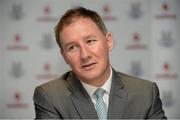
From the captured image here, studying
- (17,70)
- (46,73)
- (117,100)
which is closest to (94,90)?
(117,100)

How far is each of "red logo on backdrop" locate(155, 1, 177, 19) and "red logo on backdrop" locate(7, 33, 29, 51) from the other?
4.09ft

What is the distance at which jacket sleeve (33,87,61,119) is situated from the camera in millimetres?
1585

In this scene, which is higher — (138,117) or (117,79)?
(117,79)

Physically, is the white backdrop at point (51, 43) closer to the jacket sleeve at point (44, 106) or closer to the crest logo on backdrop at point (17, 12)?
the crest logo on backdrop at point (17, 12)

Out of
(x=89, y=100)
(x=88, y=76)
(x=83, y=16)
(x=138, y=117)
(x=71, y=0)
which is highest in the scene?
(x=71, y=0)

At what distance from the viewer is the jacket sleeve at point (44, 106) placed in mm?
1585

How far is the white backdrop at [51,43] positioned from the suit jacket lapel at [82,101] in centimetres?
117

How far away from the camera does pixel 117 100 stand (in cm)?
164

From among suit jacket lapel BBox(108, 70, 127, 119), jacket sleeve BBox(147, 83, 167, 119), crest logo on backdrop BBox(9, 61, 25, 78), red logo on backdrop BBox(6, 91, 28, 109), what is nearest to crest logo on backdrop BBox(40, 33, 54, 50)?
crest logo on backdrop BBox(9, 61, 25, 78)

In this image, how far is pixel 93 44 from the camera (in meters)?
1.56

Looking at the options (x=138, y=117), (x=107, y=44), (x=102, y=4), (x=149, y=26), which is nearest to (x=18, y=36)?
(x=102, y=4)

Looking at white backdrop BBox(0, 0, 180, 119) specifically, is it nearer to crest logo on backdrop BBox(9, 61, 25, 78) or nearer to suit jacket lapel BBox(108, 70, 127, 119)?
crest logo on backdrop BBox(9, 61, 25, 78)

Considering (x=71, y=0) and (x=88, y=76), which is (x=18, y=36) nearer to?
(x=71, y=0)

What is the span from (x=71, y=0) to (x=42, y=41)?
0.46 meters
